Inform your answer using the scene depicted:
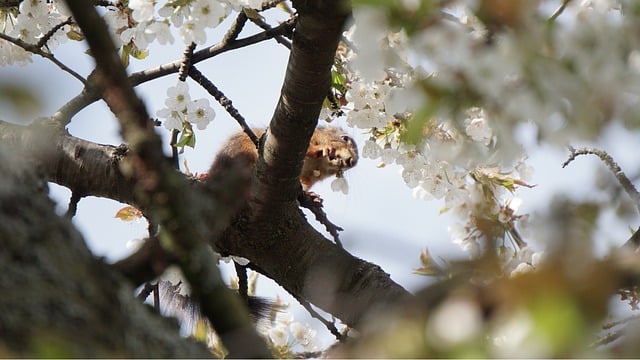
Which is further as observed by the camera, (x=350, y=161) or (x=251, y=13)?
(x=350, y=161)

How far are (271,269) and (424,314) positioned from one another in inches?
73.1

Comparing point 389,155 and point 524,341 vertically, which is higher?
point 389,155

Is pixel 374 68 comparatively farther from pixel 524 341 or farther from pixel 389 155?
pixel 389 155

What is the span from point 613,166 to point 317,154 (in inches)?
85.0

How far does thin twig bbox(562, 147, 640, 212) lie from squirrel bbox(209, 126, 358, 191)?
1496 millimetres

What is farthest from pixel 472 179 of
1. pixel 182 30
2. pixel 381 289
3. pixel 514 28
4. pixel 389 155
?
pixel 514 28

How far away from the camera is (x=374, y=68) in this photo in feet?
3.03

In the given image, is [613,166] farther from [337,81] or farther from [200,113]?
[200,113]

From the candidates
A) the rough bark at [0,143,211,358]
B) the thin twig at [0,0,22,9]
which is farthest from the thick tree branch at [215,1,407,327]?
the rough bark at [0,143,211,358]

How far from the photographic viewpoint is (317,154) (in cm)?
432

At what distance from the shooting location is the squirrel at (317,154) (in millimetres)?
3948

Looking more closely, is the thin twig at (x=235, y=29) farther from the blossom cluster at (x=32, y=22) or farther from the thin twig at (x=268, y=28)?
the blossom cluster at (x=32, y=22)

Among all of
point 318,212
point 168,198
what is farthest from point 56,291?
point 318,212

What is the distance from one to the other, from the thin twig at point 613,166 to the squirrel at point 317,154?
1496 mm
